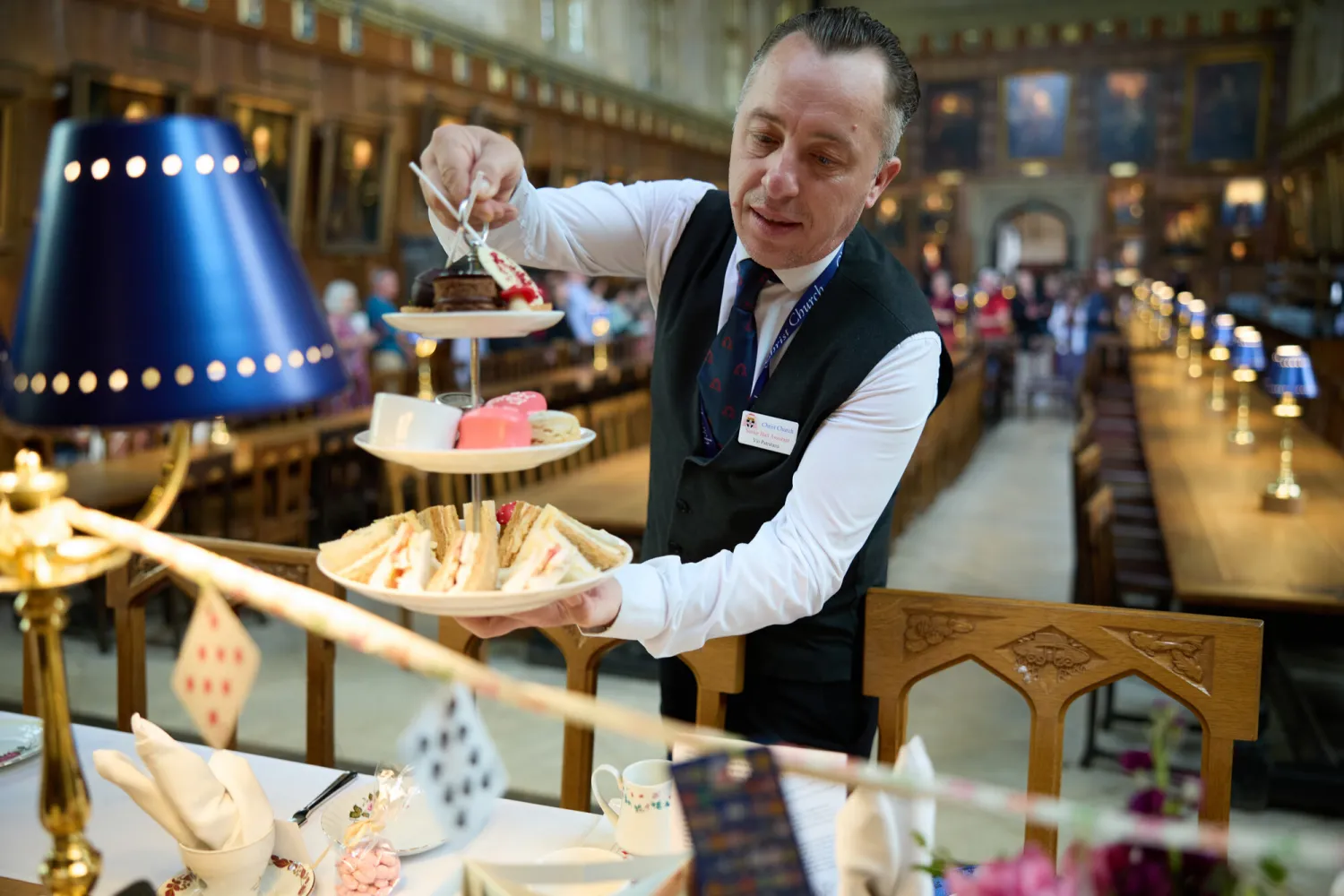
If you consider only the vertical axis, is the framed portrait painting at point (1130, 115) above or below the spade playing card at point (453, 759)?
above

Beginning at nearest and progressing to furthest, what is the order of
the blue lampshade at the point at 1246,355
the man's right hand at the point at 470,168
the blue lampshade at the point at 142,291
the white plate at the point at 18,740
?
the blue lampshade at the point at 142,291
the man's right hand at the point at 470,168
the white plate at the point at 18,740
the blue lampshade at the point at 1246,355

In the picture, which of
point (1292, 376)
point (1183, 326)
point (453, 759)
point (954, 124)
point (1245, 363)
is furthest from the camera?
point (954, 124)

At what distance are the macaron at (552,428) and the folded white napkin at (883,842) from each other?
0.48 meters

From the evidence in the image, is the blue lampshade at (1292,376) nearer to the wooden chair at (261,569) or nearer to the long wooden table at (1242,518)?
the long wooden table at (1242,518)

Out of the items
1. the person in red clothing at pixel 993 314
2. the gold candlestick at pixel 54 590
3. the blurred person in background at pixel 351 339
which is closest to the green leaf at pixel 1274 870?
the gold candlestick at pixel 54 590

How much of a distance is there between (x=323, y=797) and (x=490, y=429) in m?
0.85

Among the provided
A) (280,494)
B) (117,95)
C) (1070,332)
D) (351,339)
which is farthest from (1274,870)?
(1070,332)

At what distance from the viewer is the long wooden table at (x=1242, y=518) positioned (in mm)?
3688

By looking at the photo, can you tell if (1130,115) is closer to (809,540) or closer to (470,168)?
(809,540)

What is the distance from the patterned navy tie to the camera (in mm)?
1885

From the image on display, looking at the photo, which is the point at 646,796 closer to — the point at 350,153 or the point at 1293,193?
the point at 350,153

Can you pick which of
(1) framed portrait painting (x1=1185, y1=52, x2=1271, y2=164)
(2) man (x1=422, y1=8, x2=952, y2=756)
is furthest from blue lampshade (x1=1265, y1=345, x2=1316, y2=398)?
(1) framed portrait painting (x1=1185, y1=52, x2=1271, y2=164)

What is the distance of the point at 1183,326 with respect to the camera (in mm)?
14555

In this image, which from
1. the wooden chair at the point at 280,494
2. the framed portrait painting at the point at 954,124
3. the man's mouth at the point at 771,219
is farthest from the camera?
the framed portrait painting at the point at 954,124
